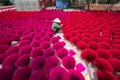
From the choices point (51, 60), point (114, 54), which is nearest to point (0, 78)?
point (51, 60)

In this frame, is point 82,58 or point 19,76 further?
point 82,58

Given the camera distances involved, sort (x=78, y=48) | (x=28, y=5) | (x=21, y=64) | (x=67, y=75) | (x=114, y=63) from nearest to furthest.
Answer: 1. (x=67, y=75)
2. (x=114, y=63)
3. (x=21, y=64)
4. (x=78, y=48)
5. (x=28, y=5)

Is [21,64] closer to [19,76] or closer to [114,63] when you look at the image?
[19,76]

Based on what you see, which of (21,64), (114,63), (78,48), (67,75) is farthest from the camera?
(78,48)

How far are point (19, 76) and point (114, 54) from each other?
1.58m

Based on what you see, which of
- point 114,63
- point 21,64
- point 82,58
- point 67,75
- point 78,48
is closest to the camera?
point 67,75

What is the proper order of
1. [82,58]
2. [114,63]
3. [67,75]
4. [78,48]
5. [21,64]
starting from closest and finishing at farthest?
[67,75], [114,63], [21,64], [82,58], [78,48]

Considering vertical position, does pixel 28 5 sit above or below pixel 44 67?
above

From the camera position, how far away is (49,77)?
77.7 inches

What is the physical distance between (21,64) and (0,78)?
44 centimetres

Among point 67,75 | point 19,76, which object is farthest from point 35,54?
point 67,75

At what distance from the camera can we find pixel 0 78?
1.97 meters

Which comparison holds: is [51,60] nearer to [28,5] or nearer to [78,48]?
[78,48]

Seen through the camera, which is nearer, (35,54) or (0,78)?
(0,78)
